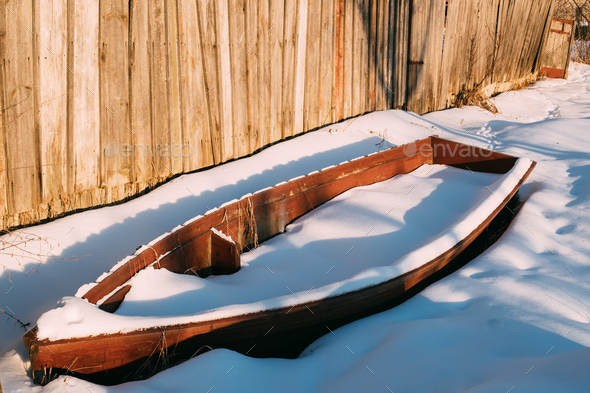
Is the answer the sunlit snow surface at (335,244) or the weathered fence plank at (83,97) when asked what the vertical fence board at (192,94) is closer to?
the weathered fence plank at (83,97)

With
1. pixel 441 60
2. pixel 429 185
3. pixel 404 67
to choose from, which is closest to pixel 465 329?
pixel 429 185

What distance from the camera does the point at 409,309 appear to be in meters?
2.75

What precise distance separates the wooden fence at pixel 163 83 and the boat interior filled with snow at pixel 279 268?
1.08 metres

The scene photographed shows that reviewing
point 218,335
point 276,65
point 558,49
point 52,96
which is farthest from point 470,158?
point 558,49

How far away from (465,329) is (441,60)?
5989 millimetres

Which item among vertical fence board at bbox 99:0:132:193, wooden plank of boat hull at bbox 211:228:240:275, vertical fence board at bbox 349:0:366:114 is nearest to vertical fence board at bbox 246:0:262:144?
vertical fence board at bbox 99:0:132:193

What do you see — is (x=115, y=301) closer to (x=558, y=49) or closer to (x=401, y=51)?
(x=401, y=51)

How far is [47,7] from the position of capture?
306cm

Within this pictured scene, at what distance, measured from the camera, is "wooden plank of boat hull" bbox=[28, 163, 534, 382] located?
1.88 meters

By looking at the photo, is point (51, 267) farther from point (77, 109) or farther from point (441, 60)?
point (441, 60)

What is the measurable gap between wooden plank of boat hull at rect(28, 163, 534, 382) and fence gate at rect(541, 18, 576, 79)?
37.4 feet

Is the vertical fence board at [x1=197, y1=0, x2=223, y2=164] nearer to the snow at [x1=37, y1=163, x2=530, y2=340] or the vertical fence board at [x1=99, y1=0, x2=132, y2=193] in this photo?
the vertical fence board at [x1=99, y1=0, x2=132, y2=193]

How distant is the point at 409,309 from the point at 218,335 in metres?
1.16

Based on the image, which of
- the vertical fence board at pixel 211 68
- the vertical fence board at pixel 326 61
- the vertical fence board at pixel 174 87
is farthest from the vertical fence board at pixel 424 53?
the vertical fence board at pixel 174 87
